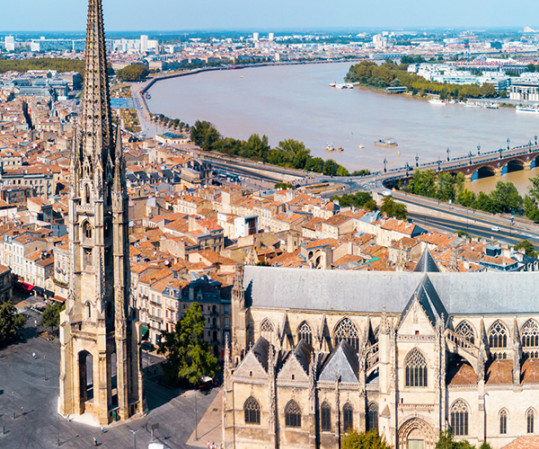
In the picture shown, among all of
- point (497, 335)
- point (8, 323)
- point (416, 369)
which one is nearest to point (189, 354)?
point (416, 369)

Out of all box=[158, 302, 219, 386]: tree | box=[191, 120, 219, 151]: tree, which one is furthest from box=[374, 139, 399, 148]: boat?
box=[158, 302, 219, 386]: tree

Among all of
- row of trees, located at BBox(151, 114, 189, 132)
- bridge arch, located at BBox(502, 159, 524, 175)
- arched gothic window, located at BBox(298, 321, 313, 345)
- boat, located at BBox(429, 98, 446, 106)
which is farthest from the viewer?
boat, located at BBox(429, 98, 446, 106)

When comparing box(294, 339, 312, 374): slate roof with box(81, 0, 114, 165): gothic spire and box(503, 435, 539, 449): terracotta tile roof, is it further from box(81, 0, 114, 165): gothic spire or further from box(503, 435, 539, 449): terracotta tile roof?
box(81, 0, 114, 165): gothic spire

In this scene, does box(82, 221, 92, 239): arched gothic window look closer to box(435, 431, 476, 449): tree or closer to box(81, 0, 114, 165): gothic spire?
box(81, 0, 114, 165): gothic spire


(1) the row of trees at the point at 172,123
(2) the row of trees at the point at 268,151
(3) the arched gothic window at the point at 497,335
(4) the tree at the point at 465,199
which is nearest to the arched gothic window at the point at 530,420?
(3) the arched gothic window at the point at 497,335

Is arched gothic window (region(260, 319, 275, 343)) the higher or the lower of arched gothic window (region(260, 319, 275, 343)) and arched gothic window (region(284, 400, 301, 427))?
the higher

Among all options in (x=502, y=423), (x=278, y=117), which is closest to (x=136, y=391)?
(x=502, y=423)

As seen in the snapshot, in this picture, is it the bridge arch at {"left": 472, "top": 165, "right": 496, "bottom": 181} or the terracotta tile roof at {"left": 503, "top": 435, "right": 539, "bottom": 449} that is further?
the bridge arch at {"left": 472, "top": 165, "right": 496, "bottom": 181}

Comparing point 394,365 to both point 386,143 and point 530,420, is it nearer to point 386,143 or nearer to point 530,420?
point 530,420

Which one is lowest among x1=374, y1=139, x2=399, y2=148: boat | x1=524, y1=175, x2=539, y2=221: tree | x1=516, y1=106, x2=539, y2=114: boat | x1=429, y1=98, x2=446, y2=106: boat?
x1=524, y1=175, x2=539, y2=221: tree

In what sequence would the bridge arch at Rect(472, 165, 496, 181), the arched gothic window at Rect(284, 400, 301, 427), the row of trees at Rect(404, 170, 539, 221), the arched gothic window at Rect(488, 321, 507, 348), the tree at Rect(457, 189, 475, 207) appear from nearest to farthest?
the arched gothic window at Rect(284, 400, 301, 427) < the arched gothic window at Rect(488, 321, 507, 348) < the row of trees at Rect(404, 170, 539, 221) < the tree at Rect(457, 189, 475, 207) < the bridge arch at Rect(472, 165, 496, 181)
